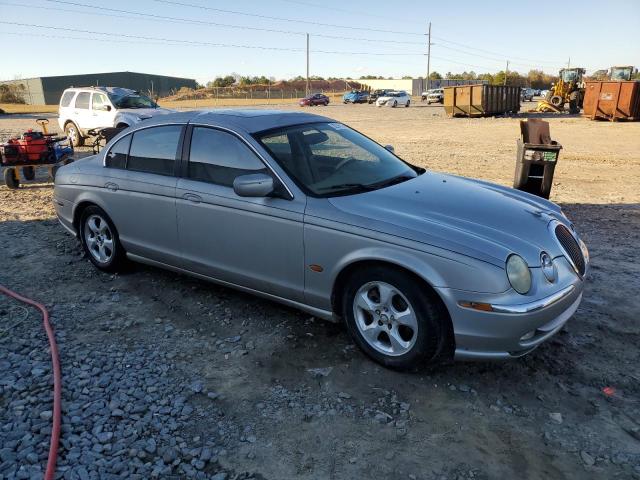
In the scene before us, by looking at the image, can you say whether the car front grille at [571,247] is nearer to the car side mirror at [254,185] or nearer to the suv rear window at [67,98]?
the car side mirror at [254,185]

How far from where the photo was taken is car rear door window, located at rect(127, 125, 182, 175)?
178 inches

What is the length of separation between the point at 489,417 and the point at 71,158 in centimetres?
1109

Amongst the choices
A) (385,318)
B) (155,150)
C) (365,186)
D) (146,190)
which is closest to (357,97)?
(155,150)

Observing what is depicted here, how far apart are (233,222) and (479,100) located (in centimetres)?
2779

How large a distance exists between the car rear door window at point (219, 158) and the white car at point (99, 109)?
10533 mm

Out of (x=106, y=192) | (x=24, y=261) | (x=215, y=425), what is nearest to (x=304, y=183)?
(x=215, y=425)

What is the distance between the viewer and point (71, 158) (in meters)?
11.5

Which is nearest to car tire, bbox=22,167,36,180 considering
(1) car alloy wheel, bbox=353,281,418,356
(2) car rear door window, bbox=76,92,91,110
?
(2) car rear door window, bbox=76,92,91,110

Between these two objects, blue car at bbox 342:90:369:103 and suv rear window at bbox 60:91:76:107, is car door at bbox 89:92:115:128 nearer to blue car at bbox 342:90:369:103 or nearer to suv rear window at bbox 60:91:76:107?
suv rear window at bbox 60:91:76:107

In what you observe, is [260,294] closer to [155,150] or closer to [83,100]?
[155,150]

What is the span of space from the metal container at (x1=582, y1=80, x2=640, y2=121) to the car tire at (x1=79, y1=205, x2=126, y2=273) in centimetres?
→ 2619

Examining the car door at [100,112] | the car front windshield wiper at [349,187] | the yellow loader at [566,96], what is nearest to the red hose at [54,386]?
the car front windshield wiper at [349,187]

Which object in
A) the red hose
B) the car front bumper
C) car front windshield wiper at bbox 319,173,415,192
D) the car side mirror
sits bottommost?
the red hose

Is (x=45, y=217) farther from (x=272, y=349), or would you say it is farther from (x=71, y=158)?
(x=272, y=349)
